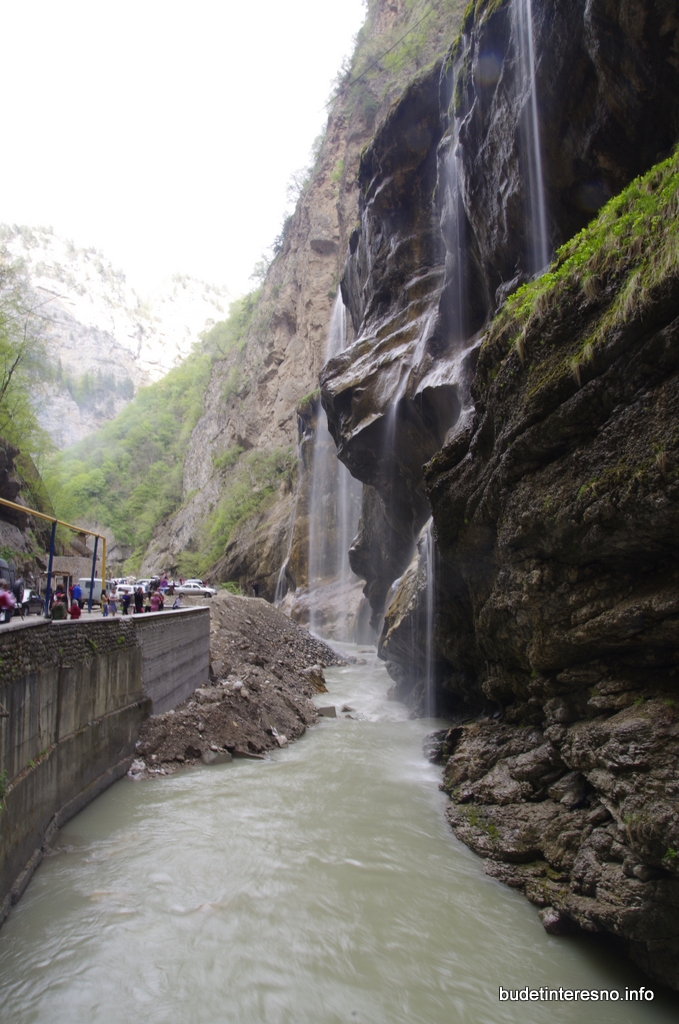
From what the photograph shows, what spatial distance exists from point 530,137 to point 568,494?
8.88 m

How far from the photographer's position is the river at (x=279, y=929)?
467 centimetres

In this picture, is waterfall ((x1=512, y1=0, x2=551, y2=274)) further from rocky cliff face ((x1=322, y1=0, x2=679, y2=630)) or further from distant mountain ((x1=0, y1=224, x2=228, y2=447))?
distant mountain ((x1=0, y1=224, x2=228, y2=447))

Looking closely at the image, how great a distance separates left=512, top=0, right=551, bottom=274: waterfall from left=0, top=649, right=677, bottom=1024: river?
1154 centimetres

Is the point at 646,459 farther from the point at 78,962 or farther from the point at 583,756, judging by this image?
the point at 78,962

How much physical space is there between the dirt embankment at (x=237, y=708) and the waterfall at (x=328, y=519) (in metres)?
10.4

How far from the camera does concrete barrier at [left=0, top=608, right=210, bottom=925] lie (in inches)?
241

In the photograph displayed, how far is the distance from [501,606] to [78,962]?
660cm

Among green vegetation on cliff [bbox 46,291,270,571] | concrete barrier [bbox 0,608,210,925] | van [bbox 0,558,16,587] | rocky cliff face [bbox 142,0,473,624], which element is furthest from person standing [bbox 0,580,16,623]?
green vegetation on cliff [bbox 46,291,270,571]

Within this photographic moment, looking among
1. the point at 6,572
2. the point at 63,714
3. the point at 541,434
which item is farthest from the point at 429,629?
the point at 6,572

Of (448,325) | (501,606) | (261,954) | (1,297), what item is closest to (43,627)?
(261,954)

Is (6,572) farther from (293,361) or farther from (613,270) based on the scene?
(293,361)

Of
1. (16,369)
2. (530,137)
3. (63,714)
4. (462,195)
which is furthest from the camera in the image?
(16,369)

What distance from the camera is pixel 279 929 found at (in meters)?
5.65

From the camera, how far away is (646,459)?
18.4ft
